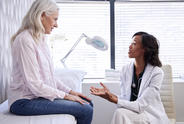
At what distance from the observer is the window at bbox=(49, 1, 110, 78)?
315cm

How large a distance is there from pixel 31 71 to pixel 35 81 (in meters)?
0.06

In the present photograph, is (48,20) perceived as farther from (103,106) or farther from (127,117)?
(103,106)

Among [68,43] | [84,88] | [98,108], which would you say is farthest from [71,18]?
[98,108]

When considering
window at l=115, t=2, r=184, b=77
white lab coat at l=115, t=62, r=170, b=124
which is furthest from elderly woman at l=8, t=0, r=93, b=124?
window at l=115, t=2, r=184, b=77

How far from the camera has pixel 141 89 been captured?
76.9 inches

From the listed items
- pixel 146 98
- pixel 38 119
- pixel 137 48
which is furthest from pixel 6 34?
pixel 146 98

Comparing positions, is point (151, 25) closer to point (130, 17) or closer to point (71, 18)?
point (130, 17)

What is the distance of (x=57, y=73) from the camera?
2.31m

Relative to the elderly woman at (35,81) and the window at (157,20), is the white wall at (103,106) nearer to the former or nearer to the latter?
the window at (157,20)

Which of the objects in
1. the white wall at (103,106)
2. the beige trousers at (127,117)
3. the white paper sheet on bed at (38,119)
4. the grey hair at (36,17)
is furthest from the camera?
the white wall at (103,106)

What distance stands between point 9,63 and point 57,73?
0.45 meters

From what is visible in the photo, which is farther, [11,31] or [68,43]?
[68,43]

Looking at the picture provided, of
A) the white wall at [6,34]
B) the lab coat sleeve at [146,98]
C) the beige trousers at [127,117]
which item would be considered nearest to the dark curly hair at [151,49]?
the lab coat sleeve at [146,98]

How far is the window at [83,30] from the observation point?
124 inches
